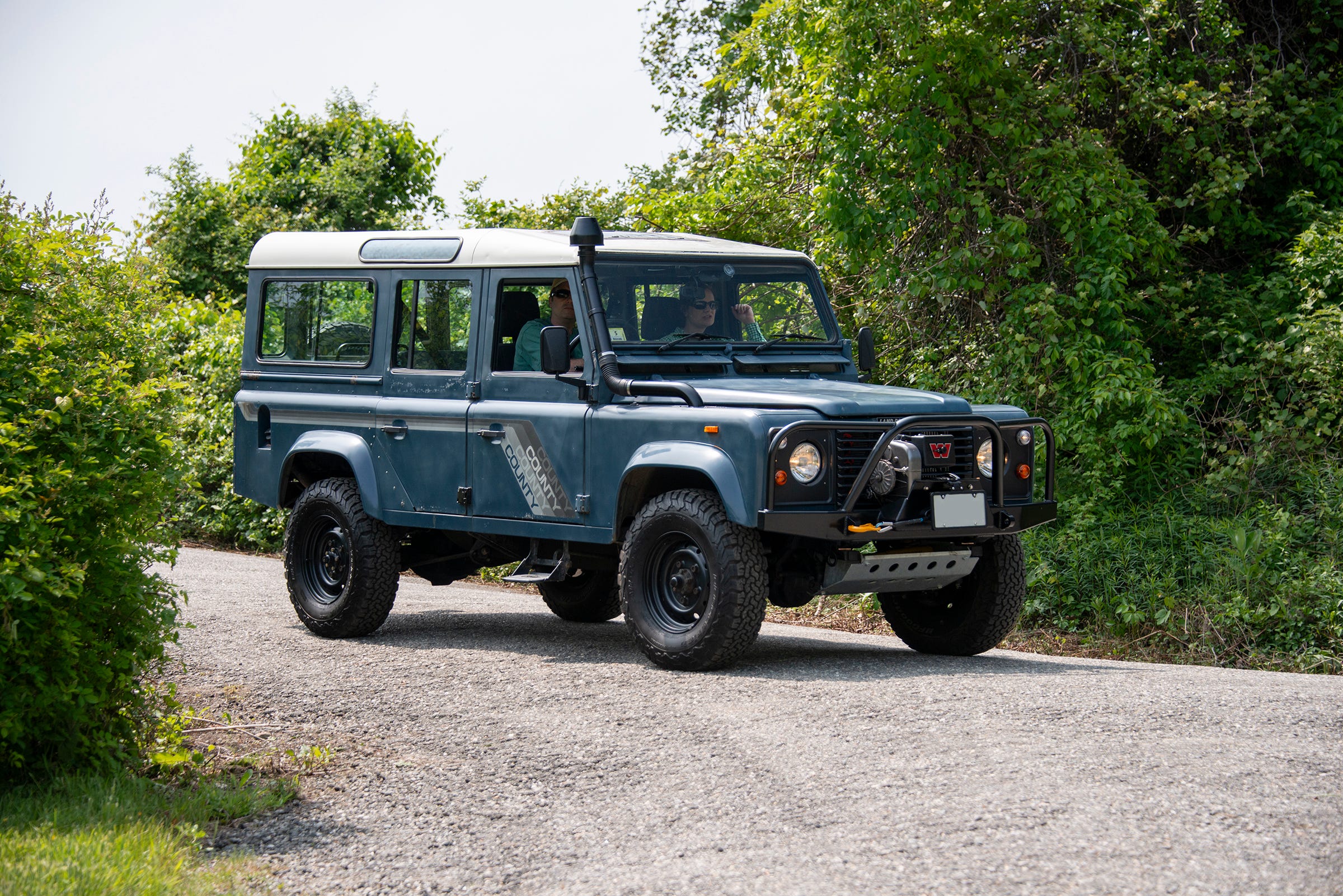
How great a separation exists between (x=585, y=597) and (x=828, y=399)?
364cm

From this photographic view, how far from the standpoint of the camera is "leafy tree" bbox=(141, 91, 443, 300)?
2370 cm

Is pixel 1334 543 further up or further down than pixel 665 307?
further down

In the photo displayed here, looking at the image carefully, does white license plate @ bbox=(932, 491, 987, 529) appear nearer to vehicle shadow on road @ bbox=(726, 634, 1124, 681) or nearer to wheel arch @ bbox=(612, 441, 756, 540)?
vehicle shadow on road @ bbox=(726, 634, 1124, 681)

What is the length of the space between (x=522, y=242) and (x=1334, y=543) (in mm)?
6188

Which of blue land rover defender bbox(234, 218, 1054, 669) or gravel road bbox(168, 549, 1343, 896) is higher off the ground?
blue land rover defender bbox(234, 218, 1054, 669)

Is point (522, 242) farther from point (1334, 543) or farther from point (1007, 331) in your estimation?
point (1334, 543)

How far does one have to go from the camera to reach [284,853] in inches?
→ 189

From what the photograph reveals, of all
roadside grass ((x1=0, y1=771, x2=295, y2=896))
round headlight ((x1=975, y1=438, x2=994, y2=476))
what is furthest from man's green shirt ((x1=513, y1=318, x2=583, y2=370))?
roadside grass ((x1=0, y1=771, x2=295, y2=896))

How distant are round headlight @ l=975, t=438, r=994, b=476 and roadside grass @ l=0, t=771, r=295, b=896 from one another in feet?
12.8

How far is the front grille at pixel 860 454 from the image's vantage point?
7195 millimetres

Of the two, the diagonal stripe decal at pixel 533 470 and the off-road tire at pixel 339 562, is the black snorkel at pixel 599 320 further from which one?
the off-road tire at pixel 339 562

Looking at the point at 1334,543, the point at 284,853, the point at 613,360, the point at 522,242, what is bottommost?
the point at 284,853

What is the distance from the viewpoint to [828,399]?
7.25 meters

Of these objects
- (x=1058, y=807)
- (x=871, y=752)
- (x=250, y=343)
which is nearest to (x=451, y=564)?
(x=250, y=343)
